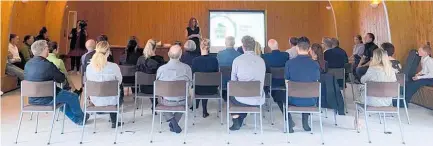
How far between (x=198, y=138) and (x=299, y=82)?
1.32 m

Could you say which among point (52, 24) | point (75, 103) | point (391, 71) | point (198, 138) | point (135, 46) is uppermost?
point (52, 24)

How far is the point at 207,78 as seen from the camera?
15.9 ft

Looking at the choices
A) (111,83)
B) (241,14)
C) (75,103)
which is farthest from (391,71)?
(241,14)

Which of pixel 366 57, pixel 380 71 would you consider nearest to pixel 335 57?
pixel 366 57

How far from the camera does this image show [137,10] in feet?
44.4

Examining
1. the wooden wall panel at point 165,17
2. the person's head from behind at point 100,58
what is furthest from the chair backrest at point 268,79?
the wooden wall panel at point 165,17

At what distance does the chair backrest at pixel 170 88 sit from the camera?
4102mm

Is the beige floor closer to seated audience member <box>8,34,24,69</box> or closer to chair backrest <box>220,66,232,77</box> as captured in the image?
chair backrest <box>220,66,232,77</box>

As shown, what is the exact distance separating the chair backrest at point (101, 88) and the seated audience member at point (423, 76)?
4816 millimetres

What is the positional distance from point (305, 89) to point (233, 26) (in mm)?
9363

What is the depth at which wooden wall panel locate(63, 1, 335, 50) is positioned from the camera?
13.5m

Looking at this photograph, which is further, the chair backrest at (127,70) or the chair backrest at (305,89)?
the chair backrest at (127,70)

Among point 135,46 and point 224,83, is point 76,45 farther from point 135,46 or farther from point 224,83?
point 224,83

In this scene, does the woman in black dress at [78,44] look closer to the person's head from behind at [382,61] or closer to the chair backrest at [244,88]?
the chair backrest at [244,88]
